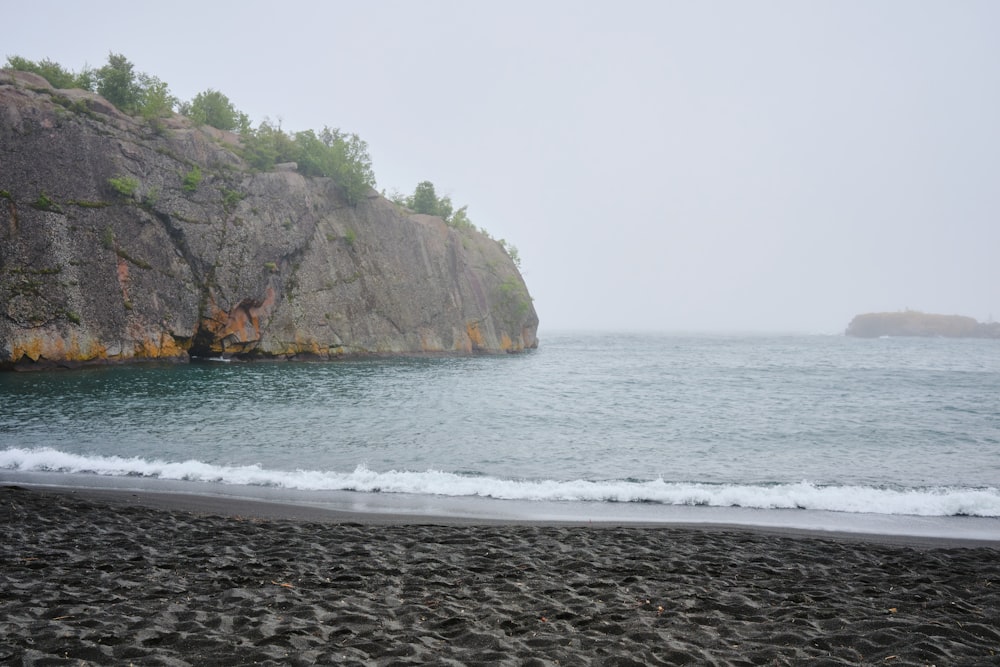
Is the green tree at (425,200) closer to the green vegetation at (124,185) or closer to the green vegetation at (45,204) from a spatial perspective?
the green vegetation at (124,185)

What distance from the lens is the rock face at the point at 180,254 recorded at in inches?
1444

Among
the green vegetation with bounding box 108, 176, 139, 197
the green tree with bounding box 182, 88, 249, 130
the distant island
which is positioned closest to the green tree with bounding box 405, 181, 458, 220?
the green tree with bounding box 182, 88, 249, 130

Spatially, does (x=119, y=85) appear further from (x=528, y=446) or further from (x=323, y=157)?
(x=528, y=446)

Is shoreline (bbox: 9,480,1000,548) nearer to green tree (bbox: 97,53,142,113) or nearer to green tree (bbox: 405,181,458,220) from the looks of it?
green tree (bbox: 97,53,142,113)

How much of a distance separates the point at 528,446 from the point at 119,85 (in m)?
53.0

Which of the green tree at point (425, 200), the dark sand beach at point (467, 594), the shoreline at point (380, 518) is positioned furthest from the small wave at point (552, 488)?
the green tree at point (425, 200)

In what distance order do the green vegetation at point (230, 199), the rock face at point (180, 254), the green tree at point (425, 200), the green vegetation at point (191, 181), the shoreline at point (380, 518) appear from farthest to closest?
the green tree at point (425, 200)
the green vegetation at point (230, 199)
the green vegetation at point (191, 181)
the rock face at point (180, 254)
the shoreline at point (380, 518)

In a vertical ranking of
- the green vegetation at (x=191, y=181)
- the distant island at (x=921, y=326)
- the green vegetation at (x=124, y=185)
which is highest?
the green vegetation at (x=191, y=181)

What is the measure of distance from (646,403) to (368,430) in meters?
15.4

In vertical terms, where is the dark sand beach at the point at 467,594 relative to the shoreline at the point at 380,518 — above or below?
above

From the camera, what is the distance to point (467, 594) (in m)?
7.25

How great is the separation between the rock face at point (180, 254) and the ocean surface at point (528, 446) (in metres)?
6.63

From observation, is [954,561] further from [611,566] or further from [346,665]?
[346,665]

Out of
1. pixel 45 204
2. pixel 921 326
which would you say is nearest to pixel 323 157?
pixel 45 204
